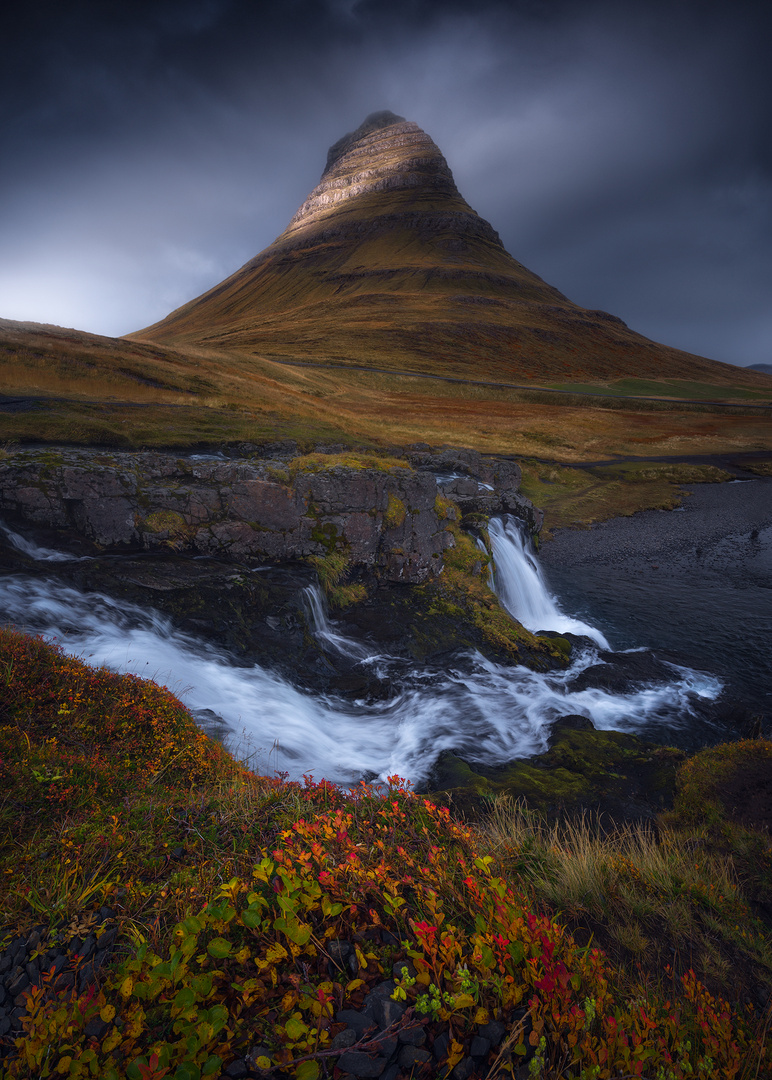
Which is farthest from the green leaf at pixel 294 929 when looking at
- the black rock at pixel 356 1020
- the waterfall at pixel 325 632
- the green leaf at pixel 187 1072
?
the waterfall at pixel 325 632

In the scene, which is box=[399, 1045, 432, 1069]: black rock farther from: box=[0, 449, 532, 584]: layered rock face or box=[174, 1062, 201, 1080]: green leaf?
box=[0, 449, 532, 584]: layered rock face

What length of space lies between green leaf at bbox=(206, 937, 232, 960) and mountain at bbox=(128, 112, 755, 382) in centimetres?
8567

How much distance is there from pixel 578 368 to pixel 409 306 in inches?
2114

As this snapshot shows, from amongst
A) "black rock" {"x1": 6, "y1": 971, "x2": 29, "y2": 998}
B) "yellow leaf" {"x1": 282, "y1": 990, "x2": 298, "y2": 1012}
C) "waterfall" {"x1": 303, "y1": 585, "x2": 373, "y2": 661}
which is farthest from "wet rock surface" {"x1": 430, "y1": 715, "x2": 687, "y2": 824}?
"black rock" {"x1": 6, "y1": 971, "x2": 29, "y2": 998}

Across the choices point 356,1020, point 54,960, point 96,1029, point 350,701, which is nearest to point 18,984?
point 54,960

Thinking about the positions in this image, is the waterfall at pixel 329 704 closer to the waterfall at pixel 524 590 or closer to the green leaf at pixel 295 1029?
the waterfall at pixel 524 590

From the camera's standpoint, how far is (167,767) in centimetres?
519

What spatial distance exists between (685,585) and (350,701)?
55.6 feet

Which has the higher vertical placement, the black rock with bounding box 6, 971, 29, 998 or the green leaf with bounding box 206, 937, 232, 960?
the green leaf with bounding box 206, 937, 232, 960

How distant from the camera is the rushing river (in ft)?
28.3

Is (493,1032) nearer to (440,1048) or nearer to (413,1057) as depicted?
(440,1048)

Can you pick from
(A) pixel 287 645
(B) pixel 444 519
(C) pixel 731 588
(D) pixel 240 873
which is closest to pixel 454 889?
(D) pixel 240 873

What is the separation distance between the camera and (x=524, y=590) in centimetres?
1834

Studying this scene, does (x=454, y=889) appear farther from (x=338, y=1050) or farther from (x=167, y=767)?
(x=167, y=767)
